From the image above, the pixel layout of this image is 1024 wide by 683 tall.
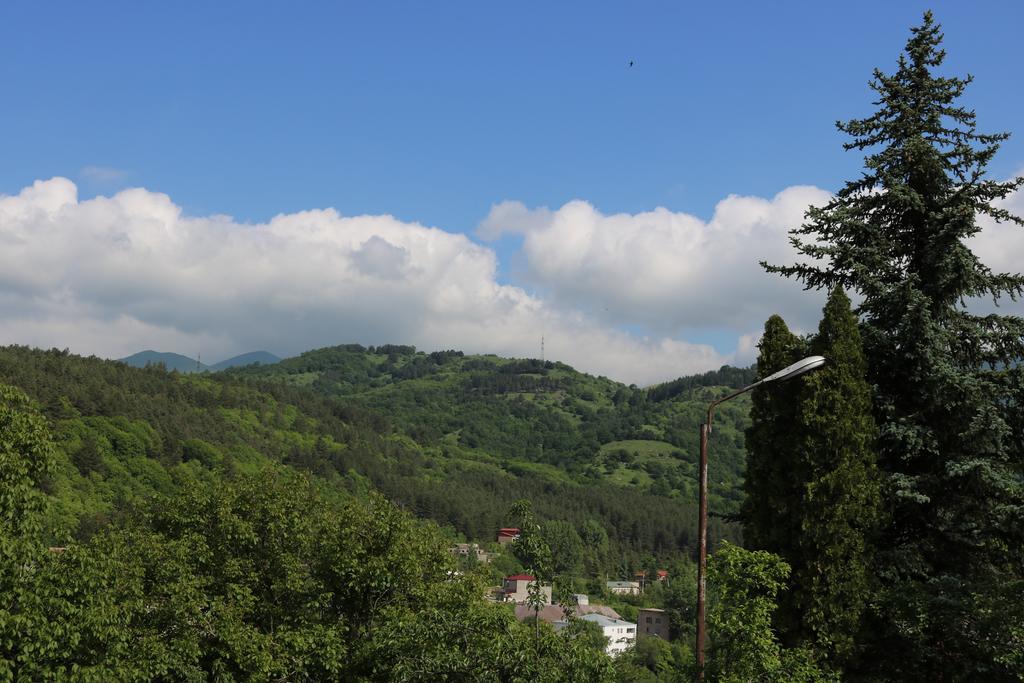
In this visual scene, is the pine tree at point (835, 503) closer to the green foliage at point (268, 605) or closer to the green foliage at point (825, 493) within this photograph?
the green foliage at point (825, 493)

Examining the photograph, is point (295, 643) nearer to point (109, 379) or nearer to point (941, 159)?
point (941, 159)

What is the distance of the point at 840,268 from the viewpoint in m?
23.6

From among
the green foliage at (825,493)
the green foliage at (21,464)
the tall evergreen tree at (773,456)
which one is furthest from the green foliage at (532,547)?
the green foliage at (21,464)

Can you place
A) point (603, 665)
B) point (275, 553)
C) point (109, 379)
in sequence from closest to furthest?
1. point (603, 665)
2. point (275, 553)
3. point (109, 379)

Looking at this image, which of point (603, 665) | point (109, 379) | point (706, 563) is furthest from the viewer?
point (109, 379)

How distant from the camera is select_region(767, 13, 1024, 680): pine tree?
19.2 meters

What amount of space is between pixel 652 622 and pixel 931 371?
150m

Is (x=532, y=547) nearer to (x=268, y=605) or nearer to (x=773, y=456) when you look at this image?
(x=773, y=456)

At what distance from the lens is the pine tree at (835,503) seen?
19.3m

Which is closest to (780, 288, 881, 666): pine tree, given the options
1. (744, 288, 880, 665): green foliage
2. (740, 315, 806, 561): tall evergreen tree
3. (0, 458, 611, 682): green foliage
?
(744, 288, 880, 665): green foliage

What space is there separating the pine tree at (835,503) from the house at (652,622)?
142 metres

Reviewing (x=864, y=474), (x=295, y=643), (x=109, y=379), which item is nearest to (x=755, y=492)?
(x=864, y=474)

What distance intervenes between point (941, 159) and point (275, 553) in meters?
21.7

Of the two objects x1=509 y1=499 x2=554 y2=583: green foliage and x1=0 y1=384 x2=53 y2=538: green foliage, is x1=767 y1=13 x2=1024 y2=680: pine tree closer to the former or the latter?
x1=509 y1=499 x2=554 y2=583: green foliage
